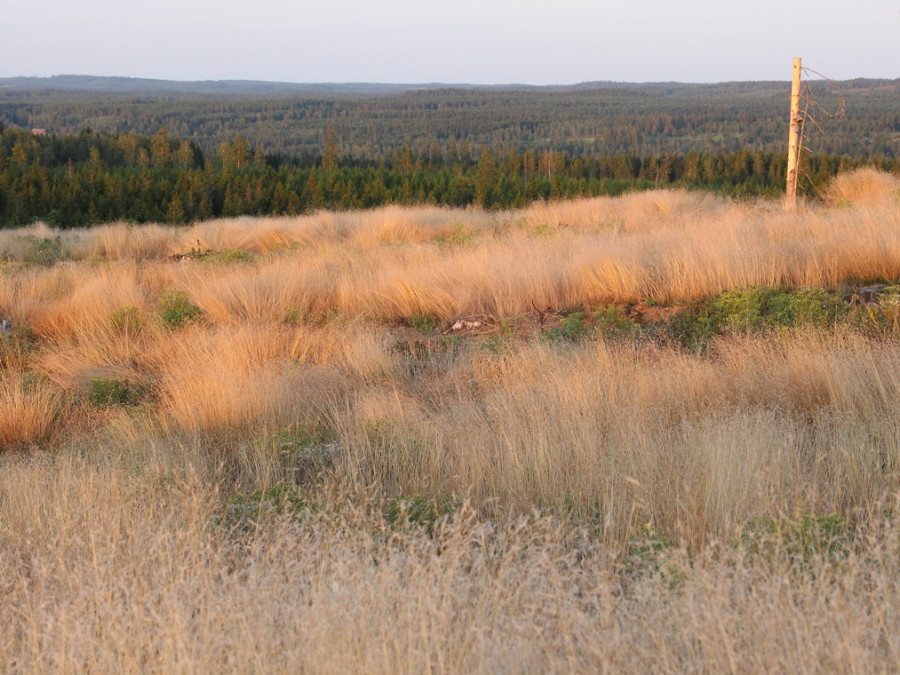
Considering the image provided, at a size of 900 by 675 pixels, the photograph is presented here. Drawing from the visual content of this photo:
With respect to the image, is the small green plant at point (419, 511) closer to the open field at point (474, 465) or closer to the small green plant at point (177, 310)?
the open field at point (474, 465)

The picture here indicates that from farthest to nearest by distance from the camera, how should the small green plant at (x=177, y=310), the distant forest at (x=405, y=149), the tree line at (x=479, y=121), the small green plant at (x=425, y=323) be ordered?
the tree line at (x=479, y=121), the distant forest at (x=405, y=149), the small green plant at (x=177, y=310), the small green plant at (x=425, y=323)

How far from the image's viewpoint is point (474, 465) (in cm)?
354

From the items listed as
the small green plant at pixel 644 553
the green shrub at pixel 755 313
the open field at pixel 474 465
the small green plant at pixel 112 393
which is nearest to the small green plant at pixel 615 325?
the open field at pixel 474 465

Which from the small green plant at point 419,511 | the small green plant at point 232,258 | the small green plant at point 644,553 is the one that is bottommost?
the small green plant at point 419,511

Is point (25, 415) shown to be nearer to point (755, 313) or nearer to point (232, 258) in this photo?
point (755, 313)

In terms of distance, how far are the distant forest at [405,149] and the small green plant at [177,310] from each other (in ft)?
32.5

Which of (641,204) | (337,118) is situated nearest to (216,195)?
(641,204)

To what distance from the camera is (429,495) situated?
343 centimetres

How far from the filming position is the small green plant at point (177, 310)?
7.41m

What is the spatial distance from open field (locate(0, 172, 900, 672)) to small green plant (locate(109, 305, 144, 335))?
0.11 ft

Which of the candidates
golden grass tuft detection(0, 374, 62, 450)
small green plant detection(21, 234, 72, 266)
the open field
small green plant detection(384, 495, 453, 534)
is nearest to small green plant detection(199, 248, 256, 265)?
the open field

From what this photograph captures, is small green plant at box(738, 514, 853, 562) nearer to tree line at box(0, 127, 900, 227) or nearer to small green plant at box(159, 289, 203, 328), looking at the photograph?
small green plant at box(159, 289, 203, 328)

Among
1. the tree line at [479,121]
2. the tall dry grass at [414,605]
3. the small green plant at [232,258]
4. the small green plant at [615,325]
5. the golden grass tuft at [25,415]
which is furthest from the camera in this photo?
the tree line at [479,121]

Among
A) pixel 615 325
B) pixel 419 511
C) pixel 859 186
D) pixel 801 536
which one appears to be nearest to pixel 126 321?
pixel 615 325
